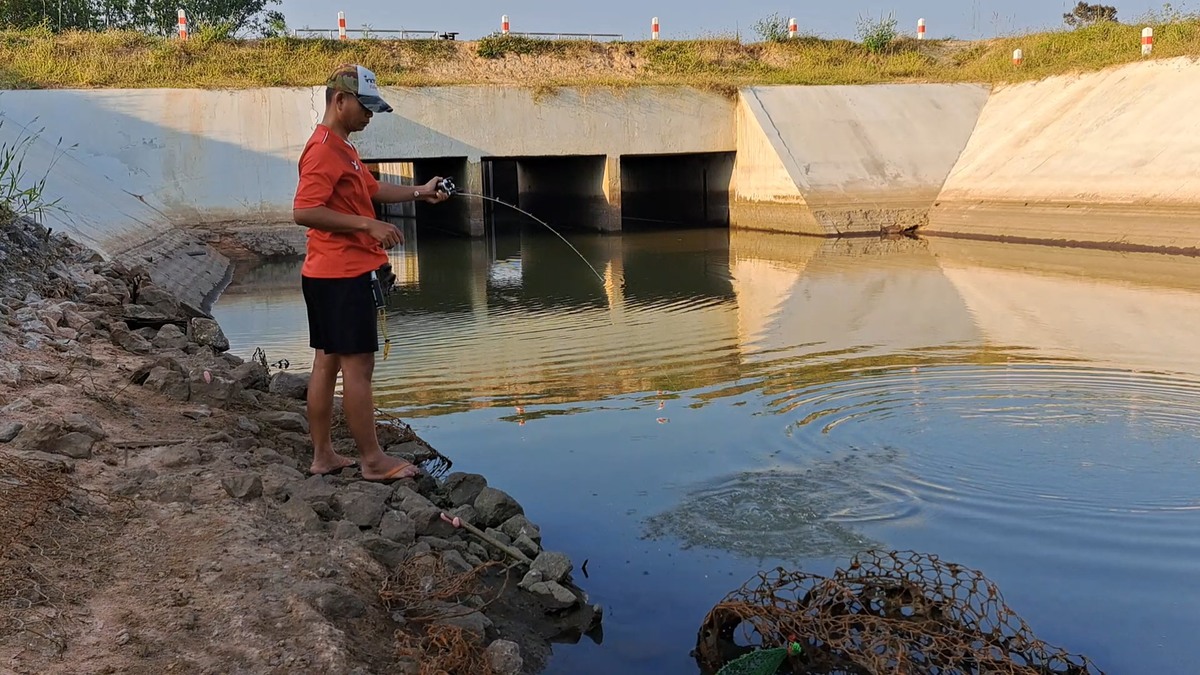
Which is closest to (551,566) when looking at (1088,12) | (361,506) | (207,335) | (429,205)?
(361,506)

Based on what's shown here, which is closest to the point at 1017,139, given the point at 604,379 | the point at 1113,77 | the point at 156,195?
the point at 1113,77

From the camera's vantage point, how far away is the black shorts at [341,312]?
4.09 meters

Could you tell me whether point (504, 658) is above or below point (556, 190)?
below

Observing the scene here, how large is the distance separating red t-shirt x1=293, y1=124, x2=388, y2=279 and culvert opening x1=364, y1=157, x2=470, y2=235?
53.6 feet

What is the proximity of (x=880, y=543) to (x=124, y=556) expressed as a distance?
2.82 m

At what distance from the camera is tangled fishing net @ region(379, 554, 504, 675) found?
2.93m

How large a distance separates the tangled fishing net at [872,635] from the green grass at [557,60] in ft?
56.2

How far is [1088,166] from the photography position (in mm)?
16203

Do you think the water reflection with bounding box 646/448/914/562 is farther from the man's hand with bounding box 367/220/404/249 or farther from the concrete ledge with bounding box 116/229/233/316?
the concrete ledge with bounding box 116/229/233/316

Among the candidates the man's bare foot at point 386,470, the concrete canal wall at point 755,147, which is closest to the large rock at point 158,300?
the man's bare foot at point 386,470

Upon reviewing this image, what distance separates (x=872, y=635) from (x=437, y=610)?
53.0 inches

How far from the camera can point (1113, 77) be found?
717 inches

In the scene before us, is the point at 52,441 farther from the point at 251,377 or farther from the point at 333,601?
the point at 251,377

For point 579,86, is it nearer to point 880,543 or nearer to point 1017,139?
point 1017,139
